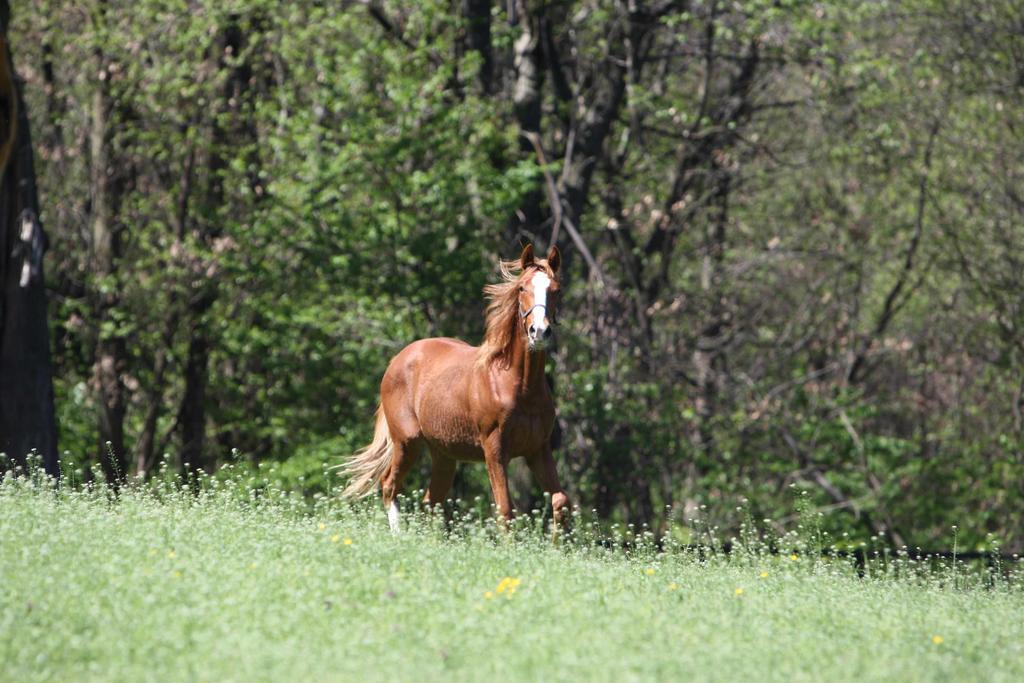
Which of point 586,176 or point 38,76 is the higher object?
point 38,76

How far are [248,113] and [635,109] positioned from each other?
18.6ft

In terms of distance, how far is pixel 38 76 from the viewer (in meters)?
21.4

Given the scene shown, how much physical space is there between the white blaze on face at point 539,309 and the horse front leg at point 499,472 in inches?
37.1

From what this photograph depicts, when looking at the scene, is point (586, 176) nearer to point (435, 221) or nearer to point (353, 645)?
point (435, 221)

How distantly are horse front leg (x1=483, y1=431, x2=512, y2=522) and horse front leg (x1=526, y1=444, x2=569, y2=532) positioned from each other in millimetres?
284

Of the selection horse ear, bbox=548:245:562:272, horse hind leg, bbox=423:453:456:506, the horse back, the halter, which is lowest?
horse hind leg, bbox=423:453:456:506

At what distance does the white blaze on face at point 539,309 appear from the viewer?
955 centimetres

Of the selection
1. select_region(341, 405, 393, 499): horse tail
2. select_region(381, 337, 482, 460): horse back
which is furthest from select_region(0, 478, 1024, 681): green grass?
select_region(341, 405, 393, 499): horse tail

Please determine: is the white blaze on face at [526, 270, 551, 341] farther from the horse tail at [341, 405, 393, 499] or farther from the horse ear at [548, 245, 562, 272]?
the horse tail at [341, 405, 393, 499]

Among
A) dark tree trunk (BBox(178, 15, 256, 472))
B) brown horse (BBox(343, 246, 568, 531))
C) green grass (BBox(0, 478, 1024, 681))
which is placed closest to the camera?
green grass (BBox(0, 478, 1024, 681))

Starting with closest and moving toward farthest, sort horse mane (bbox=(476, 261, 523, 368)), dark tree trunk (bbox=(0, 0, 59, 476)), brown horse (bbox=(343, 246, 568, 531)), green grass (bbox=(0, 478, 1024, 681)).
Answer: green grass (bbox=(0, 478, 1024, 681)), brown horse (bbox=(343, 246, 568, 531)), horse mane (bbox=(476, 261, 523, 368)), dark tree trunk (bbox=(0, 0, 59, 476))

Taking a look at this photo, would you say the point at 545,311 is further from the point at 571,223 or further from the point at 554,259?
the point at 571,223

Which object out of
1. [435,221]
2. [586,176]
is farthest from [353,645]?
[586,176]

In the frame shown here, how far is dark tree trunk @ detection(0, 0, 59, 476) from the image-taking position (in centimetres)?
1230
